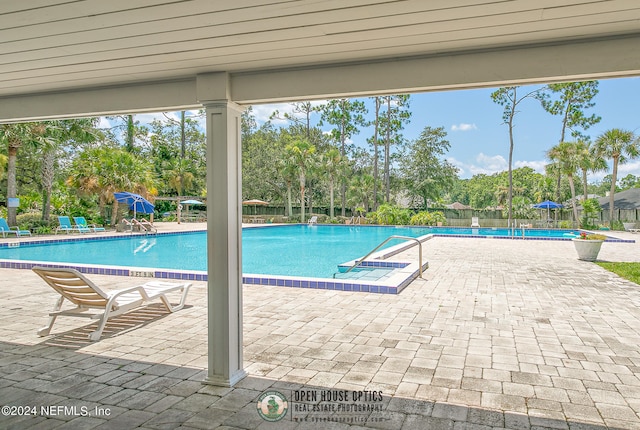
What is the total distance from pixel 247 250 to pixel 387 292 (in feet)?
29.1

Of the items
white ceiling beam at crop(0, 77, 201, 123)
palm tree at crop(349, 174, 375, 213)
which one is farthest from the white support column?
palm tree at crop(349, 174, 375, 213)

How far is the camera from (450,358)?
145 inches

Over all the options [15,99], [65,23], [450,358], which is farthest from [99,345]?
[450,358]

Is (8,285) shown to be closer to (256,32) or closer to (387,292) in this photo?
(387,292)

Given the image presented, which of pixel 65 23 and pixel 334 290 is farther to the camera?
pixel 334 290

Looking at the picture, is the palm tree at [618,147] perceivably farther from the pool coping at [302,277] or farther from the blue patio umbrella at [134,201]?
the blue patio umbrella at [134,201]

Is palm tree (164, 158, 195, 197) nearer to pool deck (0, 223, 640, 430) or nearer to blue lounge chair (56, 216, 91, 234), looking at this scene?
blue lounge chair (56, 216, 91, 234)

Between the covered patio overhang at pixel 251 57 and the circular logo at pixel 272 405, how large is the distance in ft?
1.14

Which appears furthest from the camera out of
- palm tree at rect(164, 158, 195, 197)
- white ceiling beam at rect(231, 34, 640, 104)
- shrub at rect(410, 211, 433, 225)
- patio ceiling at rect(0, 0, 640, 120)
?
palm tree at rect(164, 158, 195, 197)

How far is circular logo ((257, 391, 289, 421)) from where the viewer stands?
268cm

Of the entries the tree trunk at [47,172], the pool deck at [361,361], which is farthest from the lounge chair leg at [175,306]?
the tree trunk at [47,172]

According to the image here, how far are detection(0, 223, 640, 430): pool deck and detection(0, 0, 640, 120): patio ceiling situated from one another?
83.2 inches

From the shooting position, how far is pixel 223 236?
3.13m

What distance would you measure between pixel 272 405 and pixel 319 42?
235 centimetres
